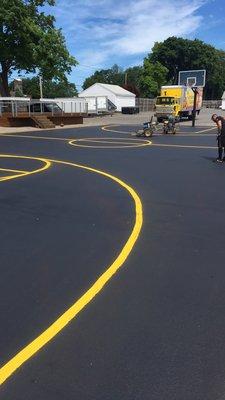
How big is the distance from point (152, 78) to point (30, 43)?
6338 centimetres

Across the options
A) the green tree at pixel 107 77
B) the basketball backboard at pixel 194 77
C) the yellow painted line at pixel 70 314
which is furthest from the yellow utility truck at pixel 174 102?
the green tree at pixel 107 77

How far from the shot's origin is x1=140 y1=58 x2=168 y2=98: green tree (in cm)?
10338

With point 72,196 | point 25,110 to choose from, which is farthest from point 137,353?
point 25,110

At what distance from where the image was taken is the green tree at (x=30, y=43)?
142 ft

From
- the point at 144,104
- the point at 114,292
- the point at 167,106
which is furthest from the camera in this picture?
the point at 144,104

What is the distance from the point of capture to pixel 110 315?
16.1 feet

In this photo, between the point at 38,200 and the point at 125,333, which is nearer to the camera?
the point at 125,333

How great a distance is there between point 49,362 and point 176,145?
20.7 meters

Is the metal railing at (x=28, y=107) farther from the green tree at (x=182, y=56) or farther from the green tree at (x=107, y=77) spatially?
the green tree at (x=107, y=77)

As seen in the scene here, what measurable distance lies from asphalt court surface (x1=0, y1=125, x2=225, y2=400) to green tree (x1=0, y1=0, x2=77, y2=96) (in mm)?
35561

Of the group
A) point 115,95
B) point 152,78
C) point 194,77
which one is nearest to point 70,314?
point 194,77

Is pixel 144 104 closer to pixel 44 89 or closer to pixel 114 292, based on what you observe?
pixel 44 89

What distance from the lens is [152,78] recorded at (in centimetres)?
10456

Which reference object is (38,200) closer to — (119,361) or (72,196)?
(72,196)
